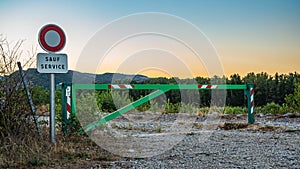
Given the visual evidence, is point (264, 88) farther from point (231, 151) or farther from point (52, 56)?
point (52, 56)

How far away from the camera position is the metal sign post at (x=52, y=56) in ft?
23.1

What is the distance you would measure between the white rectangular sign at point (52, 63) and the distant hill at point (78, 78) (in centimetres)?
20

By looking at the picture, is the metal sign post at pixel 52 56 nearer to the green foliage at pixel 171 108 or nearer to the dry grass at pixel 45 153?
the dry grass at pixel 45 153

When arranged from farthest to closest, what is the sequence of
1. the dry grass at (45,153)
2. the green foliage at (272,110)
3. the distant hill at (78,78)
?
the green foliage at (272,110) < the distant hill at (78,78) < the dry grass at (45,153)

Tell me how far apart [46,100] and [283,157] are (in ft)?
15.1

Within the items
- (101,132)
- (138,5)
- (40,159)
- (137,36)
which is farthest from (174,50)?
(40,159)

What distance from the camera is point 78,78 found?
874 cm

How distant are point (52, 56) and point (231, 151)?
11.6ft

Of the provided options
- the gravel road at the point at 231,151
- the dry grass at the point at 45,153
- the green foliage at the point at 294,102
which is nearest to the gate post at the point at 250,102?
the gravel road at the point at 231,151

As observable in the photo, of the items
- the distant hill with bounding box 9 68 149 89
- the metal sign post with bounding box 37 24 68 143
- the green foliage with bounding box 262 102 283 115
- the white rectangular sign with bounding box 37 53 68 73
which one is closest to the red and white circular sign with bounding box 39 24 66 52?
the metal sign post with bounding box 37 24 68 143

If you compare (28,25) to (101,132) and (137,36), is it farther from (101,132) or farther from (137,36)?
(101,132)

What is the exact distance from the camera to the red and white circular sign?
6992 mm

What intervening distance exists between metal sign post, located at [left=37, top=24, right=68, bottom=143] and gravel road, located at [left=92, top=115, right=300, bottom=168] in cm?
190

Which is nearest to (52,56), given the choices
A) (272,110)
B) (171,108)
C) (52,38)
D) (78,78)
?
(52,38)
